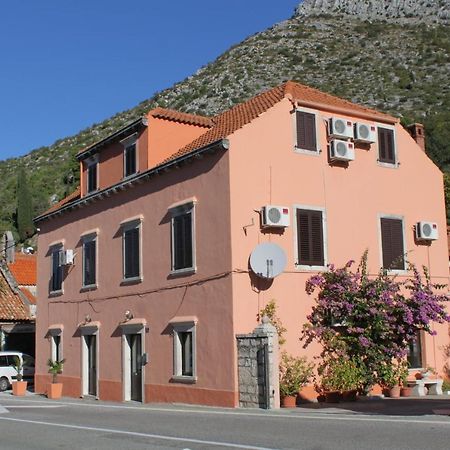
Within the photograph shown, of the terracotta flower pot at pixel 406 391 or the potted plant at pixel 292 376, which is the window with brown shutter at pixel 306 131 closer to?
the potted plant at pixel 292 376

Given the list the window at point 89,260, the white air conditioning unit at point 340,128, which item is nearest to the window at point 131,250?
the window at point 89,260

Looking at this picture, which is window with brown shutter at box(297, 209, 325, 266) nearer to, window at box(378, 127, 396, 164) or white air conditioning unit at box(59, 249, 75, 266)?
window at box(378, 127, 396, 164)

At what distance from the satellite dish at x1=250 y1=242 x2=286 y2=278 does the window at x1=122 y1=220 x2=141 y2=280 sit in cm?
526

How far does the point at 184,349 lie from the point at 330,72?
170 feet

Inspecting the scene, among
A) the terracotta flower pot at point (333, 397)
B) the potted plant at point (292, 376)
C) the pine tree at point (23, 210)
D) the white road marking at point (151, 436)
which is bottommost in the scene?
the white road marking at point (151, 436)

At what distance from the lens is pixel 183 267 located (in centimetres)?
2044

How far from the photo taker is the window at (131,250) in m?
22.6

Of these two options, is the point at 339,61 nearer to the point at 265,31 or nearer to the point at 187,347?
the point at 265,31

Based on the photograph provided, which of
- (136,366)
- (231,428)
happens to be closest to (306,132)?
(136,366)

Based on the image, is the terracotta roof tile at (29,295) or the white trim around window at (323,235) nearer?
the white trim around window at (323,235)

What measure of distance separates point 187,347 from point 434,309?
6837 mm

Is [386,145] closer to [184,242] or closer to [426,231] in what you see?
[426,231]

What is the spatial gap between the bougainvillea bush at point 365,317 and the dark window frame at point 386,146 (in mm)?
4202

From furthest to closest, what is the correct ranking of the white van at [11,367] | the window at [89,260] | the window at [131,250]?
the white van at [11,367], the window at [89,260], the window at [131,250]
